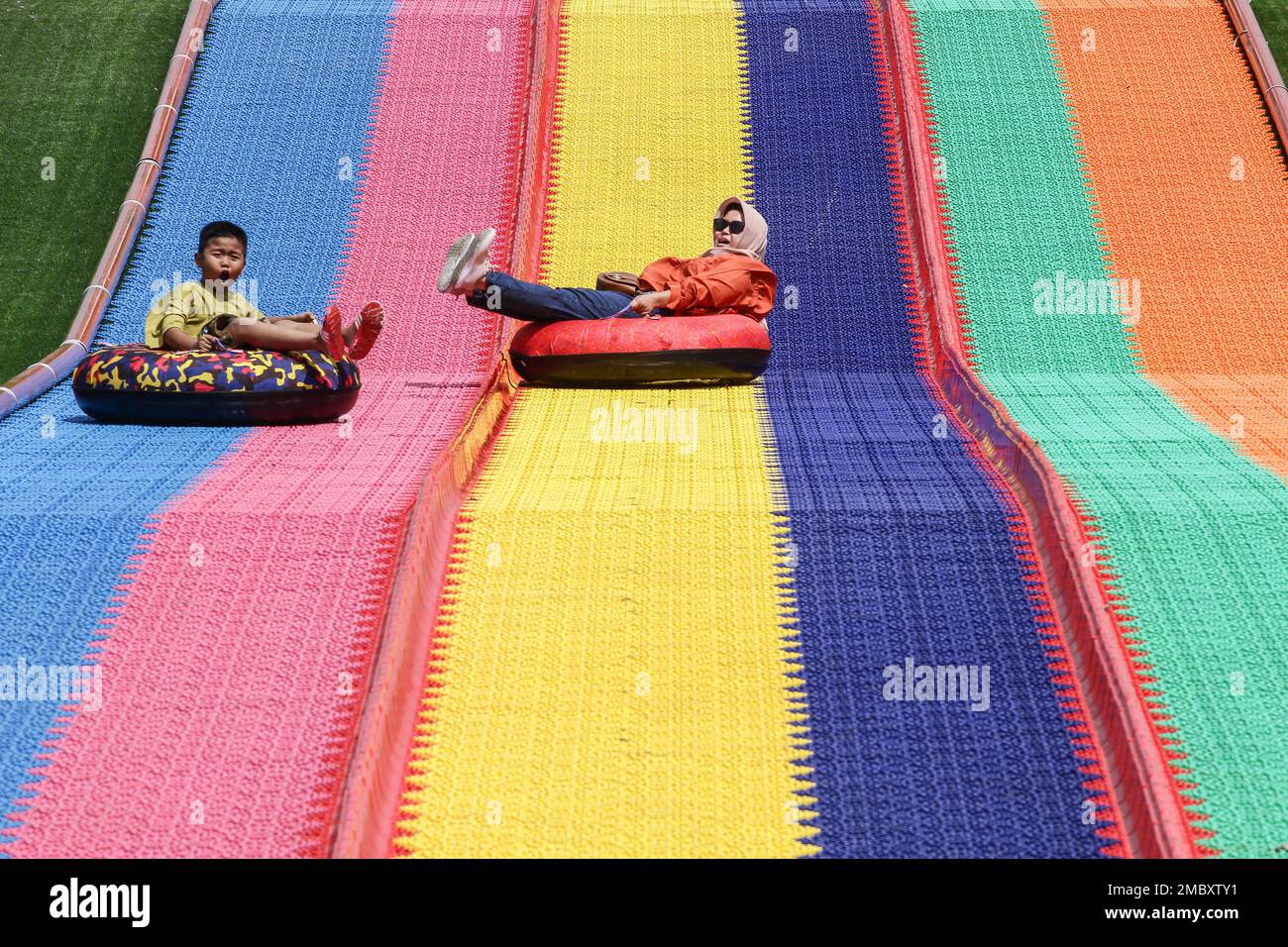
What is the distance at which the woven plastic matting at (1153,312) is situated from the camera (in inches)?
141

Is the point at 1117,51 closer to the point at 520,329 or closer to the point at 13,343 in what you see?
the point at 520,329

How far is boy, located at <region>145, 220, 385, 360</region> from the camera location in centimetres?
552

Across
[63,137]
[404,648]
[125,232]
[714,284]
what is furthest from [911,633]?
[63,137]

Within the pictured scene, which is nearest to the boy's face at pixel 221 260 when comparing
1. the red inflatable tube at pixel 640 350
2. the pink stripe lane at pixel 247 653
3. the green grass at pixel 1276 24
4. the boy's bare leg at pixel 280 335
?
the boy's bare leg at pixel 280 335

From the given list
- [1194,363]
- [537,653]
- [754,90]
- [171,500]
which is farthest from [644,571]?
[754,90]

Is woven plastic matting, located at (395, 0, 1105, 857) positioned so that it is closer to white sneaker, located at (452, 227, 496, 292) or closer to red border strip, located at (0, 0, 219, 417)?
white sneaker, located at (452, 227, 496, 292)

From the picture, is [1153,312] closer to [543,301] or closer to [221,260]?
[543,301]

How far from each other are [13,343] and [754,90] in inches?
154

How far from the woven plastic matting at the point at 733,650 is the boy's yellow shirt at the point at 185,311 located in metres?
1.15

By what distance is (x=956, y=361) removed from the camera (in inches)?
252

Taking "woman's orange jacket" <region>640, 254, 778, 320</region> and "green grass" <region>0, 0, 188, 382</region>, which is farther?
"green grass" <region>0, 0, 188, 382</region>

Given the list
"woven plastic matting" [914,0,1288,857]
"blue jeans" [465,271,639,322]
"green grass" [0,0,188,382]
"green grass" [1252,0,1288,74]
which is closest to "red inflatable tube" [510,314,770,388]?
"blue jeans" [465,271,639,322]

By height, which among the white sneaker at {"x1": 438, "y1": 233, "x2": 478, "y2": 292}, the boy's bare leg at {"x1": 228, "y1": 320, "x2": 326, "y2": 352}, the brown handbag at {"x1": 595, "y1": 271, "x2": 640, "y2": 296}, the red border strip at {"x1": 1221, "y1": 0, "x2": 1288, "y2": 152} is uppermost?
the red border strip at {"x1": 1221, "y1": 0, "x2": 1288, "y2": 152}

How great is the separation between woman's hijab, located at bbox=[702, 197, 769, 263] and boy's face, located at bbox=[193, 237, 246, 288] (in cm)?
197
